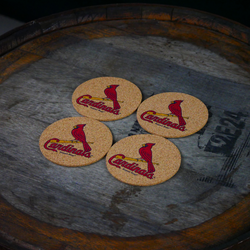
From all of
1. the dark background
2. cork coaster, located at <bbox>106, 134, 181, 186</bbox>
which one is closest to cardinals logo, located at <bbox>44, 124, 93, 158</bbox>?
cork coaster, located at <bbox>106, 134, 181, 186</bbox>

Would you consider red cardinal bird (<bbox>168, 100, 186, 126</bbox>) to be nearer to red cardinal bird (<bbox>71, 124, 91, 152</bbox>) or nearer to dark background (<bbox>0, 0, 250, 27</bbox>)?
red cardinal bird (<bbox>71, 124, 91, 152</bbox>)

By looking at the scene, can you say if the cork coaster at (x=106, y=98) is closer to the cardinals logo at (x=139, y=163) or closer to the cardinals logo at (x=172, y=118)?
the cardinals logo at (x=172, y=118)

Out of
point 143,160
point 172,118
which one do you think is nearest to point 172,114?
point 172,118

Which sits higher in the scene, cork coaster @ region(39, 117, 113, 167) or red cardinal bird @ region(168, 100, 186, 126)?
red cardinal bird @ region(168, 100, 186, 126)

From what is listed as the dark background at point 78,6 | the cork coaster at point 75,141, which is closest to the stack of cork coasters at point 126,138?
the cork coaster at point 75,141

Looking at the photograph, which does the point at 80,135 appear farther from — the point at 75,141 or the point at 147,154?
the point at 147,154

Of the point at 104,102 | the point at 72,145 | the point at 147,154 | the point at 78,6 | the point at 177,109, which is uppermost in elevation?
the point at 78,6

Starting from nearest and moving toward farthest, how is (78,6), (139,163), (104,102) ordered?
(139,163) < (104,102) < (78,6)
